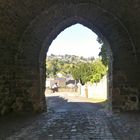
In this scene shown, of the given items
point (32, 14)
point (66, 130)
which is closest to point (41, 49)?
point (32, 14)

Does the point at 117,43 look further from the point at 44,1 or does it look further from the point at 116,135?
the point at 116,135

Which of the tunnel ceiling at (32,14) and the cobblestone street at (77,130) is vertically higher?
the tunnel ceiling at (32,14)

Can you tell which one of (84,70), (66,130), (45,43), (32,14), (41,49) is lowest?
(66,130)

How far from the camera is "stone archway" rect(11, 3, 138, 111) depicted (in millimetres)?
12414

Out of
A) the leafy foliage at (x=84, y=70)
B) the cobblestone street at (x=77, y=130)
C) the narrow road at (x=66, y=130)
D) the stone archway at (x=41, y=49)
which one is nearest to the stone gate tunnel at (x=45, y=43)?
the stone archway at (x=41, y=49)

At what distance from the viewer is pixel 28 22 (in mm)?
12086

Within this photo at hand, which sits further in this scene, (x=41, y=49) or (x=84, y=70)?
(x=84, y=70)

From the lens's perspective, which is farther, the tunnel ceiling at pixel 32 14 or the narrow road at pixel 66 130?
the tunnel ceiling at pixel 32 14

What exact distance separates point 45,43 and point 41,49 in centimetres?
37

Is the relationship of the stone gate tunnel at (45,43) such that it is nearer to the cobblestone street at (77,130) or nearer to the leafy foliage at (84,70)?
the cobblestone street at (77,130)

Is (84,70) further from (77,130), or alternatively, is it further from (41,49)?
(77,130)

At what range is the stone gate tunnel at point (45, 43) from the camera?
11820 millimetres

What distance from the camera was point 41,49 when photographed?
13125 mm

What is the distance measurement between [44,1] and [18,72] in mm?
2634
